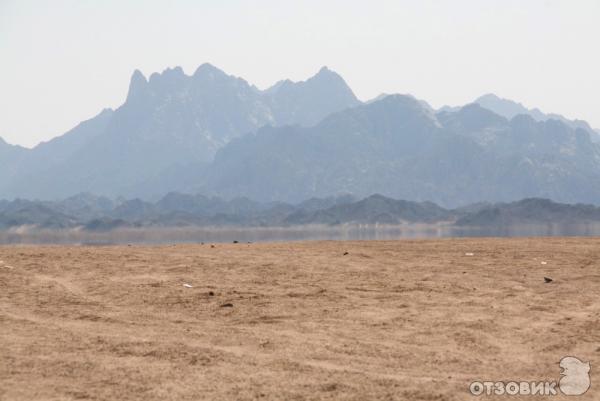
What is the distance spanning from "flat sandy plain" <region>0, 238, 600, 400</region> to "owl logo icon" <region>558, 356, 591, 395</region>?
0.16 m

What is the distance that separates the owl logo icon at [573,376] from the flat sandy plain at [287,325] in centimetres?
16

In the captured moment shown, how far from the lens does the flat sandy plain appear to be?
10.1 m

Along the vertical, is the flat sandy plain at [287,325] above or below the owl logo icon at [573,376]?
above

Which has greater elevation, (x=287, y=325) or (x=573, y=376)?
(x=287, y=325)

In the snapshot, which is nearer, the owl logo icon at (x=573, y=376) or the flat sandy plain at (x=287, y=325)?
the owl logo icon at (x=573, y=376)

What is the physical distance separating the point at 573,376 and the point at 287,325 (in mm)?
5907

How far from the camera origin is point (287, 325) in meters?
14.2

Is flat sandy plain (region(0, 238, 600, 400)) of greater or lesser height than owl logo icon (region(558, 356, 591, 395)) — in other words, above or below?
above

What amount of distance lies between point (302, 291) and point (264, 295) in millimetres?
1178

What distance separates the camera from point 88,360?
1130 cm

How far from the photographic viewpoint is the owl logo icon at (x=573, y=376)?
9.80 meters

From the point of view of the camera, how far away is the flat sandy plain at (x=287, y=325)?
33.2 feet

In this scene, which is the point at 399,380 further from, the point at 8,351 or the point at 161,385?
the point at 8,351

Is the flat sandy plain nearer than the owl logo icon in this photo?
No
